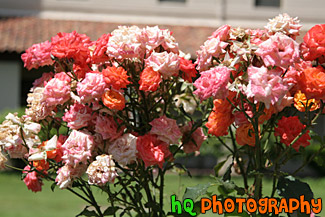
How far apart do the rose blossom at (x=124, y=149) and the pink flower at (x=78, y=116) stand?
15cm

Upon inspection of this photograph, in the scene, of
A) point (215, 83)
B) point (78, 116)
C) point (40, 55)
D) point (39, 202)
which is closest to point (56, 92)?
point (78, 116)

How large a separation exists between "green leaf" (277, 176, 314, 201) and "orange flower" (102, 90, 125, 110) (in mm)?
701

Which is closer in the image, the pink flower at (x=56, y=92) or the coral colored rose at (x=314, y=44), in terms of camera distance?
the coral colored rose at (x=314, y=44)

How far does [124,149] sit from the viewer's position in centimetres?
207

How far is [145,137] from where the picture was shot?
2.13m

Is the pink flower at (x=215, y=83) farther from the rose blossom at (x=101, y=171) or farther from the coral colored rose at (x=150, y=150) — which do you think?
the rose blossom at (x=101, y=171)

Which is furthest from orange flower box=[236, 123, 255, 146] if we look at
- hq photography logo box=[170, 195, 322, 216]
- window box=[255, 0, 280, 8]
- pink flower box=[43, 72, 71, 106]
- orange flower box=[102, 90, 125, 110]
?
window box=[255, 0, 280, 8]

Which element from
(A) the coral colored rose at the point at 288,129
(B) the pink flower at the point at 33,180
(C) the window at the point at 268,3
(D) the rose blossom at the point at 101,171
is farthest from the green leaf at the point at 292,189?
(C) the window at the point at 268,3

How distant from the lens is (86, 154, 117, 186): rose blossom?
195cm

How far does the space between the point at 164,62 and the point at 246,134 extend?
0.44m

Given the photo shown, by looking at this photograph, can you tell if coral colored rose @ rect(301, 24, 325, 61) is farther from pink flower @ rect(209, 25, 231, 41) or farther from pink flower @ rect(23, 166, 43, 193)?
pink flower @ rect(23, 166, 43, 193)

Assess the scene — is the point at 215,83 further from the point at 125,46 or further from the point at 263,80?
the point at 125,46

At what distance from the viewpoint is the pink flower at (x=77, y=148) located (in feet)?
6.72

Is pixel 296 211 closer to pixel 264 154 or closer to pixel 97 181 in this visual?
pixel 264 154
